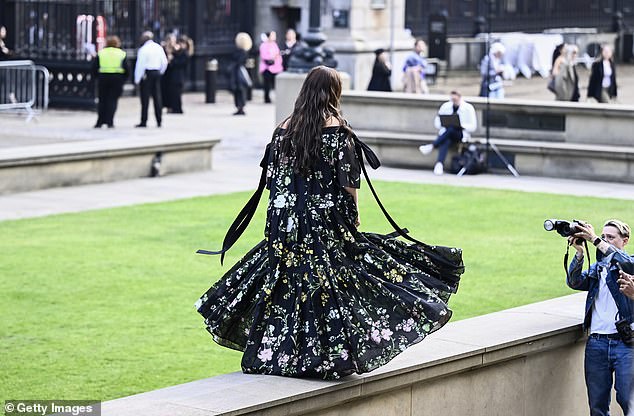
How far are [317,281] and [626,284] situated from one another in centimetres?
201

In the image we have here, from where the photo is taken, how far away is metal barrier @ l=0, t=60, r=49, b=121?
28844 mm

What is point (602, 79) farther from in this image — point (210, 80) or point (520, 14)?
point (520, 14)

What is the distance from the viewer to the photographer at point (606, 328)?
7.83 meters

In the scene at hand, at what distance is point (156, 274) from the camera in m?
13.0

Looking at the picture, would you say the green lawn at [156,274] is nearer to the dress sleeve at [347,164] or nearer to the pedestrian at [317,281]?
the pedestrian at [317,281]

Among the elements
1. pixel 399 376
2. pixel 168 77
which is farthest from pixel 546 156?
pixel 399 376

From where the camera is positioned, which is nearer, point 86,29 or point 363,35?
point 86,29

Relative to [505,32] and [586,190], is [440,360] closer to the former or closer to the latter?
[586,190]

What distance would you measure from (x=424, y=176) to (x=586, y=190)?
2793 mm

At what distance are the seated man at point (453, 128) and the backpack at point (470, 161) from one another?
Result: 0.60 ft

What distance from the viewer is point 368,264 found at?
22.9ft

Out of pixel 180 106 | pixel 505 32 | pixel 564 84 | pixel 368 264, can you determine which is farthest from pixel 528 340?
pixel 505 32

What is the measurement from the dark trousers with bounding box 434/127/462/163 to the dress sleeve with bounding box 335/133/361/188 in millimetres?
14851

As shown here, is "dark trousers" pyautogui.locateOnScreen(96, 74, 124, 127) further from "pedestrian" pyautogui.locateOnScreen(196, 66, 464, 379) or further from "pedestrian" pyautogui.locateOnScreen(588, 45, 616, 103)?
"pedestrian" pyautogui.locateOnScreen(196, 66, 464, 379)
